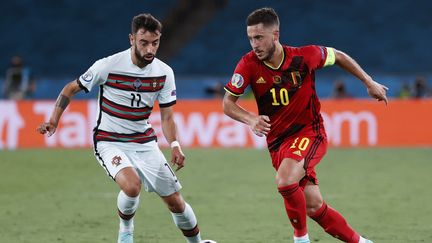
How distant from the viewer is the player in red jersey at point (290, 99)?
711cm

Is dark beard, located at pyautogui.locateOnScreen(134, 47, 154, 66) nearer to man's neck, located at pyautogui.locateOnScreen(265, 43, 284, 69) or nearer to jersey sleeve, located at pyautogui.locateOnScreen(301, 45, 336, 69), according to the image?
man's neck, located at pyautogui.locateOnScreen(265, 43, 284, 69)

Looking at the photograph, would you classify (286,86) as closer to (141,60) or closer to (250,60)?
(250,60)

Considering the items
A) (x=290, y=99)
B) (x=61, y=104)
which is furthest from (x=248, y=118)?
(x=61, y=104)

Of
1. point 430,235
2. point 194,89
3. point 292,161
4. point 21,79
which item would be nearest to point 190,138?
point 194,89

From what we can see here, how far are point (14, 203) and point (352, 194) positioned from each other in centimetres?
470

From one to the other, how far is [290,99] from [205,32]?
77.1 feet

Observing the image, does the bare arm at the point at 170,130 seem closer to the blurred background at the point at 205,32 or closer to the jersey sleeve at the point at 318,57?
the jersey sleeve at the point at 318,57

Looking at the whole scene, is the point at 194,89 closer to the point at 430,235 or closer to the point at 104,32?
the point at 104,32

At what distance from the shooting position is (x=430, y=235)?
28.1 feet

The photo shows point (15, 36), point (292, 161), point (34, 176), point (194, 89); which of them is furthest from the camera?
point (15, 36)

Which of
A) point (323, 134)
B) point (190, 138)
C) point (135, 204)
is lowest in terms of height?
point (190, 138)

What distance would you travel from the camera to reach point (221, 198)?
1178 centimetres

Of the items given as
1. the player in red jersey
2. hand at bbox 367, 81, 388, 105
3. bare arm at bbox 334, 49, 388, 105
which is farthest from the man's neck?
hand at bbox 367, 81, 388, 105

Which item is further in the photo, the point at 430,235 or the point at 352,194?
the point at 352,194
